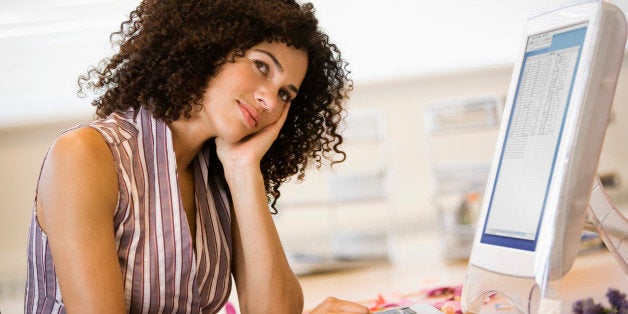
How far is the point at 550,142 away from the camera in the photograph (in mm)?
750

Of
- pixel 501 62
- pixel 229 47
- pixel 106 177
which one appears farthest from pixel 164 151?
pixel 501 62

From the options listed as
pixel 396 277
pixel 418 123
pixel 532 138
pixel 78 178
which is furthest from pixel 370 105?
pixel 532 138

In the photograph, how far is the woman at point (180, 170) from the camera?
3.31 ft

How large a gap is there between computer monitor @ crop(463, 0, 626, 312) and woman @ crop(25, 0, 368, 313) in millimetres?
437

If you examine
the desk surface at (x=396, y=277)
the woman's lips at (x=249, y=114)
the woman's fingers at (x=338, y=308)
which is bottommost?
the desk surface at (x=396, y=277)

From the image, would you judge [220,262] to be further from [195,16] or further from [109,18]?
[109,18]

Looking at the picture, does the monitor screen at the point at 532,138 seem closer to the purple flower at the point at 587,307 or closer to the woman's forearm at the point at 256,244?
the purple flower at the point at 587,307

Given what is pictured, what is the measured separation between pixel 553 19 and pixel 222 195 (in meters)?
0.85

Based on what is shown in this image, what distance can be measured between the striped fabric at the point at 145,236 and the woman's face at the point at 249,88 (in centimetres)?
12

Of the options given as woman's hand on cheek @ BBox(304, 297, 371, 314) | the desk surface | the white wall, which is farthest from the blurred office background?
woman's hand on cheek @ BBox(304, 297, 371, 314)

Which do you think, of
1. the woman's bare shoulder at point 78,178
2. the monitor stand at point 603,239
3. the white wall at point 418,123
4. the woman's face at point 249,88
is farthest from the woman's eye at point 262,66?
the white wall at point 418,123

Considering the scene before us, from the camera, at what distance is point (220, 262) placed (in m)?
1.34

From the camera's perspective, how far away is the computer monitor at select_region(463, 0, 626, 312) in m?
0.69

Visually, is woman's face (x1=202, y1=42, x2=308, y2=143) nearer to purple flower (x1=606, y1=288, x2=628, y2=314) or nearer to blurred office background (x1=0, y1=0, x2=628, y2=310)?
purple flower (x1=606, y1=288, x2=628, y2=314)
